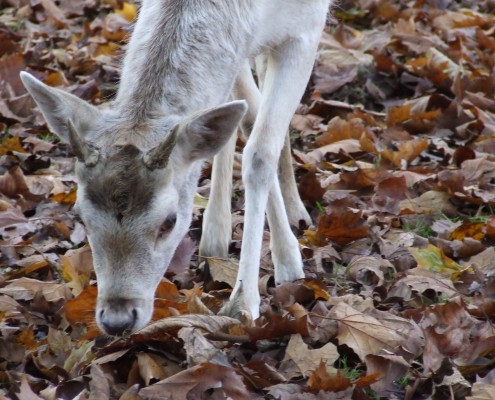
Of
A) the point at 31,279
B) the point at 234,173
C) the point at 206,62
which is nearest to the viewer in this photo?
the point at 206,62

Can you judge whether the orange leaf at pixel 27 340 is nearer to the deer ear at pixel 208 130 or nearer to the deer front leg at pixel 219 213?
the deer ear at pixel 208 130

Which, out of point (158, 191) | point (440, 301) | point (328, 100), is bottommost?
point (328, 100)

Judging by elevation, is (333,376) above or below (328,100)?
above

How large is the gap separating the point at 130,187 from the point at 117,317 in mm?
547

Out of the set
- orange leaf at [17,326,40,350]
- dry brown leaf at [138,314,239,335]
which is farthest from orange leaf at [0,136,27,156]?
dry brown leaf at [138,314,239,335]

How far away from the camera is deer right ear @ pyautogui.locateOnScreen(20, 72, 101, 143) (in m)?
4.46

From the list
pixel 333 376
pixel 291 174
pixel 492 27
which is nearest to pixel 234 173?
pixel 291 174

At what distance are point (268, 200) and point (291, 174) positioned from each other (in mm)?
727

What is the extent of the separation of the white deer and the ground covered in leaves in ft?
0.74

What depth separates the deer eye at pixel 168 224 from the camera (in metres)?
4.38

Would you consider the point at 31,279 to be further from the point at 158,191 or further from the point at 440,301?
the point at 440,301

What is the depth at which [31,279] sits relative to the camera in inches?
203

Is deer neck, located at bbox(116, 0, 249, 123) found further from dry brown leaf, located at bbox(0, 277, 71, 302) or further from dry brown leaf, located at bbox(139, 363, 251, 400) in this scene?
dry brown leaf, located at bbox(139, 363, 251, 400)

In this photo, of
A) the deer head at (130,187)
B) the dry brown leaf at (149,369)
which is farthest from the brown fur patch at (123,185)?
the dry brown leaf at (149,369)
